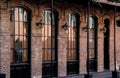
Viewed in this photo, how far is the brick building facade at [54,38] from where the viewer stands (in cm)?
1861

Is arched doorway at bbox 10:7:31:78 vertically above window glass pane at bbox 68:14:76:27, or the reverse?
window glass pane at bbox 68:14:76:27

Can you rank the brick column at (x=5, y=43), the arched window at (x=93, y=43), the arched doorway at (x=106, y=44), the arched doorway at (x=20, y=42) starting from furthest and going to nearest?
the arched doorway at (x=106, y=44) → the arched window at (x=93, y=43) → the arched doorway at (x=20, y=42) → the brick column at (x=5, y=43)

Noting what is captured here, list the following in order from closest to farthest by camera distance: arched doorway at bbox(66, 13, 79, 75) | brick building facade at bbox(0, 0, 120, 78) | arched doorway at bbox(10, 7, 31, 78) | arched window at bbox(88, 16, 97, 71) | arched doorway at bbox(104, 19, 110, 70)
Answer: brick building facade at bbox(0, 0, 120, 78) < arched doorway at bbox(10, 7, 31, 78) < arched doorway at bbox(66, 13, 79, 75) < arched window at bbox(88, 16, 97, 71) < arched doorway at bbox(104, 19, 110, 70)

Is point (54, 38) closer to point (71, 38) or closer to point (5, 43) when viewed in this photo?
point (71, 38)

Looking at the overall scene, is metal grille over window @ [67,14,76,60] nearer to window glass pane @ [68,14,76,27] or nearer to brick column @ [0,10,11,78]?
window glass pane @ [68,14,76,27]

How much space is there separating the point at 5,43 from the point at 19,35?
1.35m

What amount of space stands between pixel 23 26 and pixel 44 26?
1649 millimetres

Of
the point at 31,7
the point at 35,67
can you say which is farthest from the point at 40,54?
the point at 31,7

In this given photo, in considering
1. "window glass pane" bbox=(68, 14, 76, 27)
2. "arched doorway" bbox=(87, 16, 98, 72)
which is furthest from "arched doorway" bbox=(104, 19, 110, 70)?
"window glass pane" bbox=(68, 14, 76, 27)

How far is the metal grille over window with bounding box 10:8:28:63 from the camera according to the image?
19062mm

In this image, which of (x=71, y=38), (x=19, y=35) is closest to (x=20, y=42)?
(x=19, y=35)

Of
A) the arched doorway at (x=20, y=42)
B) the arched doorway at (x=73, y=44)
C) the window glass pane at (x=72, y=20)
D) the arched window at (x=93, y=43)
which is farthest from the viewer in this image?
the arched window at (x=93, y=43)

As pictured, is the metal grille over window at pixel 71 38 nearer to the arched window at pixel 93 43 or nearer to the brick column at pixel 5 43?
the arched window at pixel 93 43

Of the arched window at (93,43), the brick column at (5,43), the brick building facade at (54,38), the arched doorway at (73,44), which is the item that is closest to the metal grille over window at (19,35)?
the brick building facade at (54,38)
